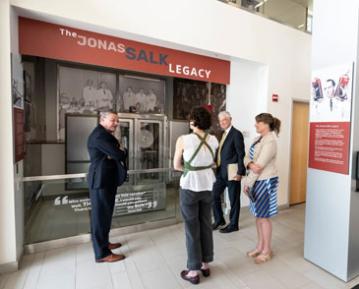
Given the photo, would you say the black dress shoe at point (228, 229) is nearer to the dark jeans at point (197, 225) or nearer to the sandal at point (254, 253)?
the sandal at point (254, 253)

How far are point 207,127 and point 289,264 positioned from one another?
5.73 ft

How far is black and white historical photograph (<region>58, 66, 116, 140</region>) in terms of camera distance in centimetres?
457

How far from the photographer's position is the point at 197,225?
2.07 metres

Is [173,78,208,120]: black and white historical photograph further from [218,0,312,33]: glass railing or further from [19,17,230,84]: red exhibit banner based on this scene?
[218,0,312,33]: glass railing

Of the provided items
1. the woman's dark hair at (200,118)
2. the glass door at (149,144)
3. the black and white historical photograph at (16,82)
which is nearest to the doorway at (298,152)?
the glass door at (149,144)

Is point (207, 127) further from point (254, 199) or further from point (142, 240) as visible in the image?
point (142, 240)

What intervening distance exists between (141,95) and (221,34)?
2236mm

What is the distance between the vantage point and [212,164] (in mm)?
2086

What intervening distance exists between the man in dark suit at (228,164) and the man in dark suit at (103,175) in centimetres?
137

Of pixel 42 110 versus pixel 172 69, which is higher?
pixel 172 69

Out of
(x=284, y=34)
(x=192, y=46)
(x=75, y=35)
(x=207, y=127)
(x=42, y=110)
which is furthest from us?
(x=42, y=110)

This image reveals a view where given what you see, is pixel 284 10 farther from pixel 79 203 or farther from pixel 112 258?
pixel 112 258

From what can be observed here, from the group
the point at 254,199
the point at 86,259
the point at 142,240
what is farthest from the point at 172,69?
the point at 86,259

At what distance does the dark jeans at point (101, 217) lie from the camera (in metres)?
2.43
